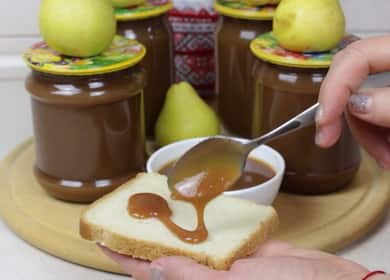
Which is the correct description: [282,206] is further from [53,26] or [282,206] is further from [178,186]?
[53,26]

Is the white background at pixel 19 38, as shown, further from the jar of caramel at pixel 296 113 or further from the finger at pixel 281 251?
the finger at pixel 281 251

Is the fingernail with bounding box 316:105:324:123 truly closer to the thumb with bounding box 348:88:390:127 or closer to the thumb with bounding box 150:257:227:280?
the thumb with bounding box 348:88:390:127

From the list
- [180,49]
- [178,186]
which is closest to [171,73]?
[180,49]

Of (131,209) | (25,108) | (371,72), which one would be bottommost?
(25,108)

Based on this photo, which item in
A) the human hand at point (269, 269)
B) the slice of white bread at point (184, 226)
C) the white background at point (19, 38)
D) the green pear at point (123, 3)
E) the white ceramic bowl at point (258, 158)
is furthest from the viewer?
the white background at point (19, 38)

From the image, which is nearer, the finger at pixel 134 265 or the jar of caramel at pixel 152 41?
the finger at pixel 134 265

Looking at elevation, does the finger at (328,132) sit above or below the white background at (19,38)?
above

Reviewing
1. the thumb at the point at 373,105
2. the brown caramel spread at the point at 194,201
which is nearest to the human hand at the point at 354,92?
the thumb at the point at 373,105
